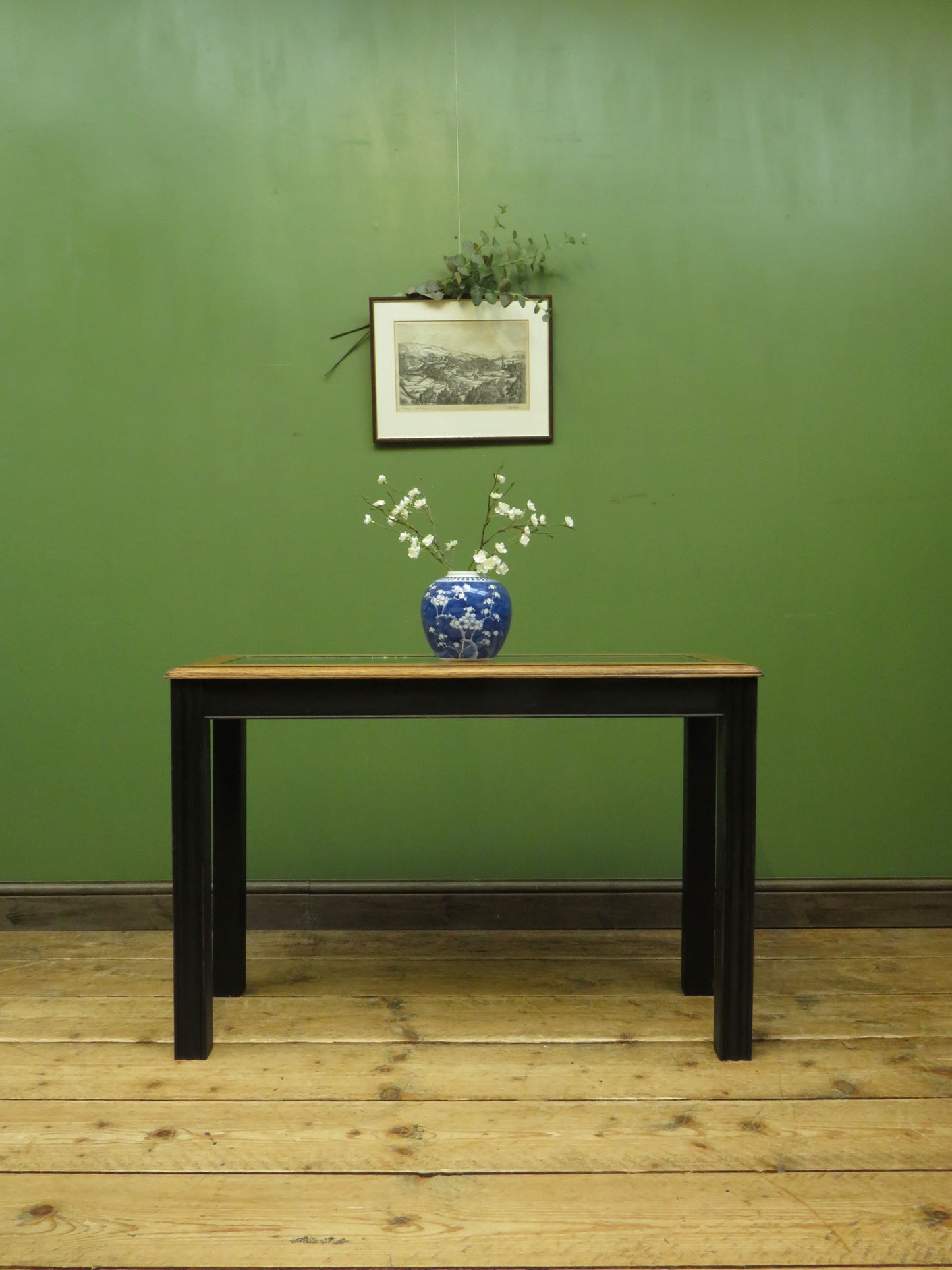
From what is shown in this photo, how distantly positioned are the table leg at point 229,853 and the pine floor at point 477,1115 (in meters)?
0.08

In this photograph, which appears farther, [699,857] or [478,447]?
[478,447]

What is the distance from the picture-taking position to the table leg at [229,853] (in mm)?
2205

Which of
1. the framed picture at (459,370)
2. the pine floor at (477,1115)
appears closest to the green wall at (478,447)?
the framed picture at (459,370)

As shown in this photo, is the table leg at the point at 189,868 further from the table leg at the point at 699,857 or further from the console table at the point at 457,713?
the table leg at the point at 699,857

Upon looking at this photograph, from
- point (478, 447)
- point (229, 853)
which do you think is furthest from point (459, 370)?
point (229, 853)

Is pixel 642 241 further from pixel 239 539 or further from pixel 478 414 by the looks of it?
pixel 239 539

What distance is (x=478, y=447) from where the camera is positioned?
2.71 metres

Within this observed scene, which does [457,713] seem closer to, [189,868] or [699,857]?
[189,868]

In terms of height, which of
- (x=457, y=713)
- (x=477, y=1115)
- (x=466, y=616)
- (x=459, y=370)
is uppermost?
(x=459, y=370)

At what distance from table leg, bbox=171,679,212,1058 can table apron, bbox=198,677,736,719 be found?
37mm

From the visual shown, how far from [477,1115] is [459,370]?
6.30 ft

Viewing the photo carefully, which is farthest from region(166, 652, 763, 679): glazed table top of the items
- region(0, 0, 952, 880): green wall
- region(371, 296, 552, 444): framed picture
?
region(371, 296, 552, 444): framed picture

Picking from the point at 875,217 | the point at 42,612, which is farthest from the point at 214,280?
the point at 875,217

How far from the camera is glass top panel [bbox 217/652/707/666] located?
2008 mm
